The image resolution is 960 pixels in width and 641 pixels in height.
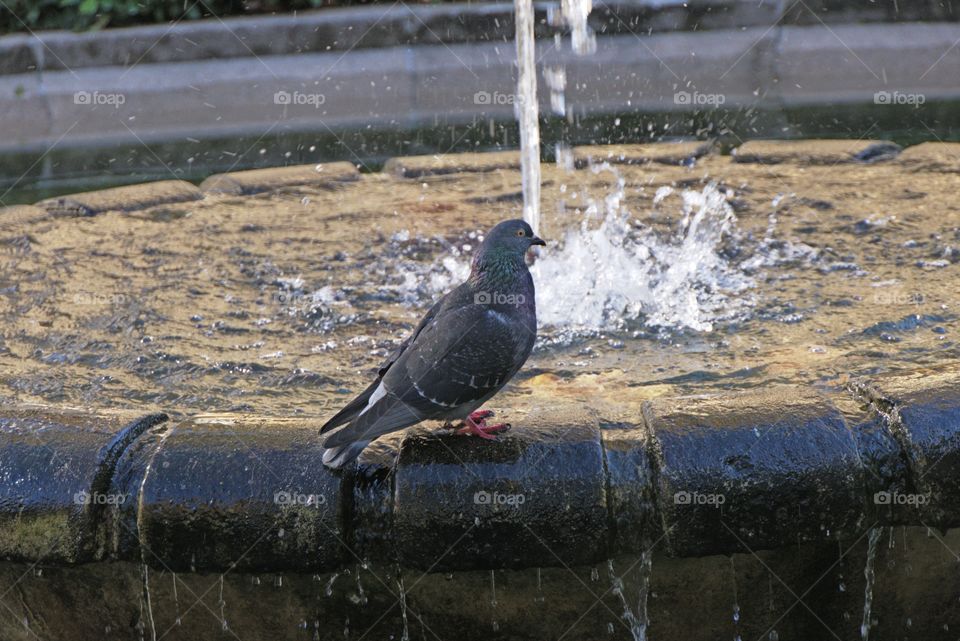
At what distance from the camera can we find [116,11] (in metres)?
8.59

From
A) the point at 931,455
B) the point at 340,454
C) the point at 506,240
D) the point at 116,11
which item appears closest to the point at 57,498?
the point at 340,454

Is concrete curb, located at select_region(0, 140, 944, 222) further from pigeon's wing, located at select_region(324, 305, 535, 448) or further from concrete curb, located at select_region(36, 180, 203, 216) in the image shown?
pigeon's wing, located at select_region(324, 305, 535, 448)

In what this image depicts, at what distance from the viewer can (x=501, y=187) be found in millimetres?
5227

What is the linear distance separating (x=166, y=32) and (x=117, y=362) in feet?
16.7

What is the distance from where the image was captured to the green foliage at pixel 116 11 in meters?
8.55

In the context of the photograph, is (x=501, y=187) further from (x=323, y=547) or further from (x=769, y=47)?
(x=769, y=47)

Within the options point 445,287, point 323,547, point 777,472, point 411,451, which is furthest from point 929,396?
point 445,287

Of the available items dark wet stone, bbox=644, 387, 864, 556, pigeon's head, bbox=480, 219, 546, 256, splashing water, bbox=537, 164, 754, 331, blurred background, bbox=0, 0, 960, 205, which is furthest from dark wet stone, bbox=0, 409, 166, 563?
blurred background, bbox=0, 0, 960, 205

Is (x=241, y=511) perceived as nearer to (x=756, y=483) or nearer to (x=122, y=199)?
(x=756, y=483)

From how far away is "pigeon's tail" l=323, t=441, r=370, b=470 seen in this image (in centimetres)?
252

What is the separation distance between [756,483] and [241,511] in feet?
3.68

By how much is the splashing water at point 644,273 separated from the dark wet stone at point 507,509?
144cm

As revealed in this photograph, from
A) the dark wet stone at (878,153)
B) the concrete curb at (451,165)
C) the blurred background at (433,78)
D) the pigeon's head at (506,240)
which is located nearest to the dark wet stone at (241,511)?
the pigeon's head at (506,240)

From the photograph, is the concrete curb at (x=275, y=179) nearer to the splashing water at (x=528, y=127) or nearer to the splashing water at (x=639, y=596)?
the splashing water at (x=528, y=127)
